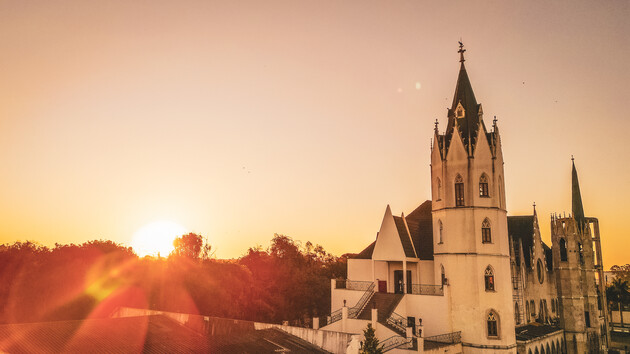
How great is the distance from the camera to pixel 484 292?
32344 mm

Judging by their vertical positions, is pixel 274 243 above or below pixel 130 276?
above

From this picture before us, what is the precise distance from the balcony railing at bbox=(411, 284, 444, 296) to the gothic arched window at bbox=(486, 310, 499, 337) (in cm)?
348

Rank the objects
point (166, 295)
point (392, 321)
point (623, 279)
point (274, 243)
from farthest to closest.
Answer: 1. point (623, 279)
2. point (274, 243)
3. point (166, 295)
4. point (392, 321)

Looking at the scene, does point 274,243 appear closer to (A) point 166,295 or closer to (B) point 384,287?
(A) point 166,295

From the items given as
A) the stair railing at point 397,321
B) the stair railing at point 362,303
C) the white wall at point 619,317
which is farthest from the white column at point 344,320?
the white wall at point 619,317

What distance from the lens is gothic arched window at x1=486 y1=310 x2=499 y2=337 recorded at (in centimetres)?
3189

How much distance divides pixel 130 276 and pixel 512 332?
32280 mm

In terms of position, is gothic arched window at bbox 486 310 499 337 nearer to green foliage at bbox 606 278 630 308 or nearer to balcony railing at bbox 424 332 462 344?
balcony railing at bbox 424 332 462 344

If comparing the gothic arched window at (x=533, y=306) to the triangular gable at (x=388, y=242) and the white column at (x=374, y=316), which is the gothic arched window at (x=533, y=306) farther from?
the white column at (x=374, y=316)

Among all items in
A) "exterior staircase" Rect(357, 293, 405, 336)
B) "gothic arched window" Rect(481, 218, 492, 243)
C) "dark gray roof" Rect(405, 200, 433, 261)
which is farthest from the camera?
"dark gray roof" Rect(405, 200, 433, 261)

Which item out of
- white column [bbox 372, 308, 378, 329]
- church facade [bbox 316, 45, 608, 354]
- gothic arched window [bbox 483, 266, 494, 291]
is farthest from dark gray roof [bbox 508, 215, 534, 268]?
white column [bbox 372, 308, 378, 329]

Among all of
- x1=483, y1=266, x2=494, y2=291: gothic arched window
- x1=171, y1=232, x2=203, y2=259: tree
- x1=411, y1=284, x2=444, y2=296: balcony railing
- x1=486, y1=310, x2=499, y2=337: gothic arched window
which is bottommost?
x1=486, y1=310, x2=499, y2=337: gothic arched window

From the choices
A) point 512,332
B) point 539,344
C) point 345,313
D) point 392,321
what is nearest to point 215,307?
point 345,313

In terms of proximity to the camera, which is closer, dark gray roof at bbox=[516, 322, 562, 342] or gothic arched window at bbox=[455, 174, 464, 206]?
gothic arched window at bbox=[455, 174, 464, 206]
